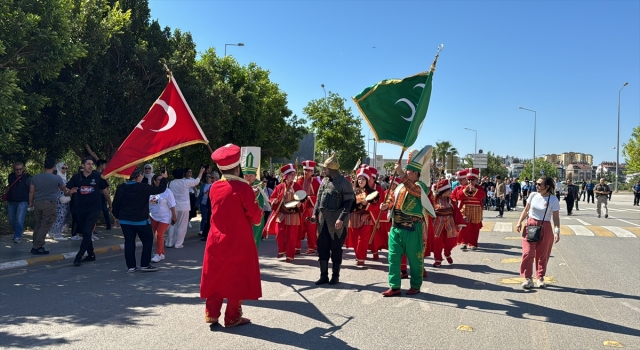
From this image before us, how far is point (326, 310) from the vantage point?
21.7 feet

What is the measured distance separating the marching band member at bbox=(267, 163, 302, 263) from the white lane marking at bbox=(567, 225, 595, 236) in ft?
32.1

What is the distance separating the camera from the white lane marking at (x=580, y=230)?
16.0 metres

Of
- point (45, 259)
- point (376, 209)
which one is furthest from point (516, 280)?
point (45, 259)

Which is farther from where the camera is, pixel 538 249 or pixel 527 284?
pixel 538 249

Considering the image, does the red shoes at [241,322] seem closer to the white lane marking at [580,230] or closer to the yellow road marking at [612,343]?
the yellow road marking at [612,343]

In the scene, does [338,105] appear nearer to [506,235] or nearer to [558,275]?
[506,235]

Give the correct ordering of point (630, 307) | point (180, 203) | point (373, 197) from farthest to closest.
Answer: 1. point (180, 203)
2. point (373, 197)
3. point (630, 307)

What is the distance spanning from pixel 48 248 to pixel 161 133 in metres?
5.15

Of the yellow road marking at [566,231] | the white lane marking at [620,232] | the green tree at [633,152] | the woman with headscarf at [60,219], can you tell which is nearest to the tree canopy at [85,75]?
the woman with headscarf at [60,219]

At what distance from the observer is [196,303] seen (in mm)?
6871

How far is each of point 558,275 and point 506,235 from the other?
21.9 ft

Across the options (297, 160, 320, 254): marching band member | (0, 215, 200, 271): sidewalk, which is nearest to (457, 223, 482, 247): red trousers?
(297, 160, 320, 254): marching band member

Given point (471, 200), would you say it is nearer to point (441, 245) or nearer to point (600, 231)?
point (441, 245)

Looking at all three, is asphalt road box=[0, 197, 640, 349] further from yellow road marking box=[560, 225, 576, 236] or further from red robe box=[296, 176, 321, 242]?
yellow road marking box=[560, 225, 576, 236]
